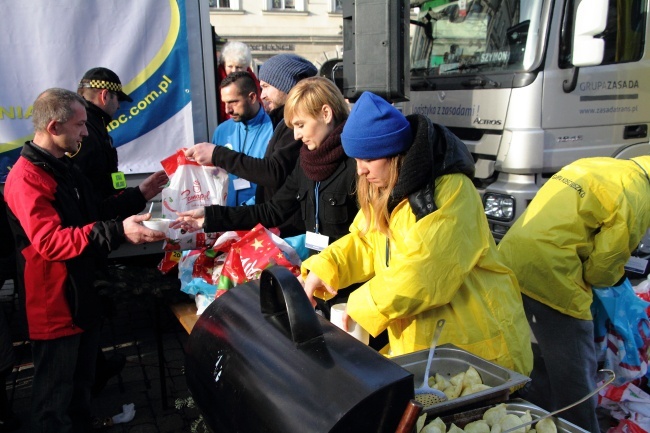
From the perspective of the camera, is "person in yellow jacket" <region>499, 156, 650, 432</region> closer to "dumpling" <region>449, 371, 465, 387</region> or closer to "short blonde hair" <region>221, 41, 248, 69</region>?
"dumpling" <region>449, 371, 465, 387</region>

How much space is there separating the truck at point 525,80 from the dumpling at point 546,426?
3453mm

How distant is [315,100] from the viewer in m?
2.48

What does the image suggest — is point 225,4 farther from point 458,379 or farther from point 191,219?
point 458,379

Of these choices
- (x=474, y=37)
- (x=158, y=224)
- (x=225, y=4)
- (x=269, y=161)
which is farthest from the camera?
(x=225, y=4)

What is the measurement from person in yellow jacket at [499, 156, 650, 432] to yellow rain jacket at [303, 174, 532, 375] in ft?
1.83

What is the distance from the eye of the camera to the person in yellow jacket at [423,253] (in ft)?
5.48

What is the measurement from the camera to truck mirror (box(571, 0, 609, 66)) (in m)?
4.38

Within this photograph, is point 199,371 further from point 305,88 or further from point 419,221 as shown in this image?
point 305,88

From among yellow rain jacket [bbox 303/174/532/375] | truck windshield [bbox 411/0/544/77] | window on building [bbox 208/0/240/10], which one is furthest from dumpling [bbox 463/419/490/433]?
window on building [bbox 208/0/240/10]

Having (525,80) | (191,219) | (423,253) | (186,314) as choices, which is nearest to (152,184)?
(191,219)

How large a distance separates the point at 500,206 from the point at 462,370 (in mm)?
3342

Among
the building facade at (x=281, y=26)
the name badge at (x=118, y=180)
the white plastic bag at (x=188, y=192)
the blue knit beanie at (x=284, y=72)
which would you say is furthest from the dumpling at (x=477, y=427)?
the building facade at (x=281, y=26)

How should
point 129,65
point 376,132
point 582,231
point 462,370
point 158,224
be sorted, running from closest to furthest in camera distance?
point 462,370
point 376,132
point 582,231
point 158,224
point 129,65

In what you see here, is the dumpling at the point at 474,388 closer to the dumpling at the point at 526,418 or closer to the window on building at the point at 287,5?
the dumpling at the point at 526,418
